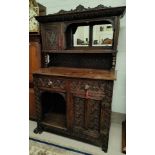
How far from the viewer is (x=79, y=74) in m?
1.69

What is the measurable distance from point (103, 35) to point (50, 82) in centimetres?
101

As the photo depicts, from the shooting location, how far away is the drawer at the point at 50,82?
1.72 meters

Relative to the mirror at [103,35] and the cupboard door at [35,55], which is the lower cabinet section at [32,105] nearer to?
the cupboard door at [35,55]

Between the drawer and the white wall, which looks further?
the white wall

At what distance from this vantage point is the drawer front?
1.54 metres

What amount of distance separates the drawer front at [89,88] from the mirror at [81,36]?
0.76 meters

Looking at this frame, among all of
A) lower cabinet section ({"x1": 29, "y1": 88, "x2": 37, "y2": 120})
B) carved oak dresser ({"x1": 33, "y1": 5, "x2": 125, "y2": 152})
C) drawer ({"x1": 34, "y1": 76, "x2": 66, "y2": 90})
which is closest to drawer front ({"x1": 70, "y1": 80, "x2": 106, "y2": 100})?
carved oak dresser ({"x1": 33, "y1": 5, "x2": 125, "y2": 152})

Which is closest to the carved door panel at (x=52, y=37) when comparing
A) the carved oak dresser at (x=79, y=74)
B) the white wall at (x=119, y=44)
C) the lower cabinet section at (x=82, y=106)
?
the carved oak dresser at (x=79, y=74)

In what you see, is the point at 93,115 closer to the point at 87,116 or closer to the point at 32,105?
the point at 87,116

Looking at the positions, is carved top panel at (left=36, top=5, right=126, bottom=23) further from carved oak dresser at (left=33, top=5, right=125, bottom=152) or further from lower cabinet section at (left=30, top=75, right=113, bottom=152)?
lower cabinet section at (left=30, top=75, right=113, bottom=152)

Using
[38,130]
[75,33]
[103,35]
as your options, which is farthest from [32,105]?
[103,35]

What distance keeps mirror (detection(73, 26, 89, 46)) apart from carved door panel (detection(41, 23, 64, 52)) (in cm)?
25

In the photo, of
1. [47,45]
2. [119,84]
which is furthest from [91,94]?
[47,45]
